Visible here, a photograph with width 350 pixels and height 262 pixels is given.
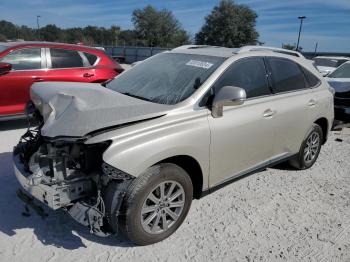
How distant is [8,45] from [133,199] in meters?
5.18

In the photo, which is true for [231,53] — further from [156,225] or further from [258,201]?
[156,225]

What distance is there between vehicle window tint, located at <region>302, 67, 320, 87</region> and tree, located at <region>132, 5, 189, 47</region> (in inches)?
2942

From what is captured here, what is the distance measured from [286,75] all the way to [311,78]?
2.31ft

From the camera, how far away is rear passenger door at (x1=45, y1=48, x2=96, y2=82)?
6.75 meters

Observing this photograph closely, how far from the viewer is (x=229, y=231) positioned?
3.55 meters

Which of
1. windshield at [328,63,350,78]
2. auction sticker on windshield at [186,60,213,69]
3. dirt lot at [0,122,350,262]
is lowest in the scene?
dirt lot at [0,122,350,262]

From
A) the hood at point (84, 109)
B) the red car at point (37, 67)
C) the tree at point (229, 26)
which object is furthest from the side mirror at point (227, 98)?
the tree at point (229, 26)

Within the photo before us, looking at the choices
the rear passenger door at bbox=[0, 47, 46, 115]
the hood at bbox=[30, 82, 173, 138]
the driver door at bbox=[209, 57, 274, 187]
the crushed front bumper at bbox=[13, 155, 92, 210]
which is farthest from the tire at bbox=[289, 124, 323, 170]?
the rear passenger door at bbox=[0, 47, 46, 115]

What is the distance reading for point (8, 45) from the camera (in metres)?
6.61

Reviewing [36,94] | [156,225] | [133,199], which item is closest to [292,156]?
[156,225]

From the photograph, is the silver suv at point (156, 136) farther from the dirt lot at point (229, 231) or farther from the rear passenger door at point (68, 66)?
the rear passenger door at point (68, 66)

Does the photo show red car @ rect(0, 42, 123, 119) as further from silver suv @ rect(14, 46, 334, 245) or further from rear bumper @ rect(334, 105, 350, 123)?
rear bumper @ rect(334, 105, 350, 123)

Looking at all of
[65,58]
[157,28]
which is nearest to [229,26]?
[157,28]

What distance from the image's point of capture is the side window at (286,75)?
4346mm
